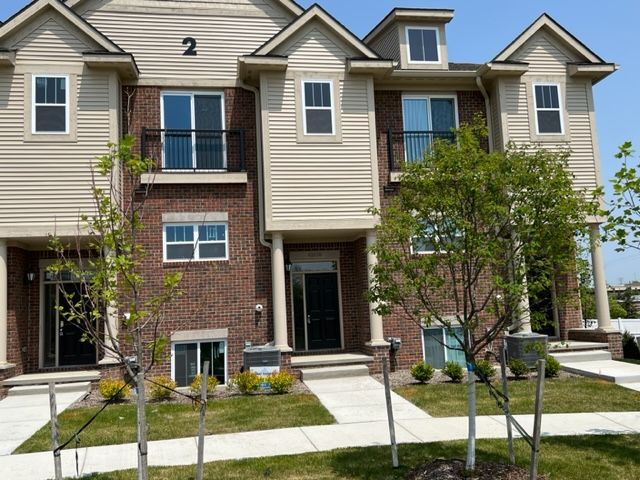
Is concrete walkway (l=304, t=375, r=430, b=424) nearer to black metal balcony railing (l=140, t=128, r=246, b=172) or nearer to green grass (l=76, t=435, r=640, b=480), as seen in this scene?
green grass (l=76, t=435, r=640, b=480)

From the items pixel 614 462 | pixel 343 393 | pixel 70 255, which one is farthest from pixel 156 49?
pixel 614 462

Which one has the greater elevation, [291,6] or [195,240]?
[291,6]

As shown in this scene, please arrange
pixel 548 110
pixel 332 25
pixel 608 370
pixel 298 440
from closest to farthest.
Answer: pixel 298 440 → pixel 608 370 → pixel 332 25 → pixel 548 110

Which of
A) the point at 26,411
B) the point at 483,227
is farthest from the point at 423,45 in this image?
the point at 26,411

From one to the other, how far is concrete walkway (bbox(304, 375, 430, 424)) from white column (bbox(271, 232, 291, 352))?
126 centimetres

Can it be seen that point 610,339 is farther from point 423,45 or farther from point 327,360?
point 423,45

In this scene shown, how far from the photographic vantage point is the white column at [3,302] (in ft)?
41.0

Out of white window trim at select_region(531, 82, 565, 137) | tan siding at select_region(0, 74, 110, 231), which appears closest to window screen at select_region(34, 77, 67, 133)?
tan siding at select_region(0, 74, 110, 231)

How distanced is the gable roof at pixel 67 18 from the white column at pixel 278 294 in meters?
5.97

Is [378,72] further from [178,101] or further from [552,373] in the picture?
[552,373]

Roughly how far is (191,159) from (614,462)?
11088 mm

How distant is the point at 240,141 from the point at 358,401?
23.7ft

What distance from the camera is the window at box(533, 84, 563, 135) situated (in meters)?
15.5

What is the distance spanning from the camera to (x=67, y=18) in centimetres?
1337
